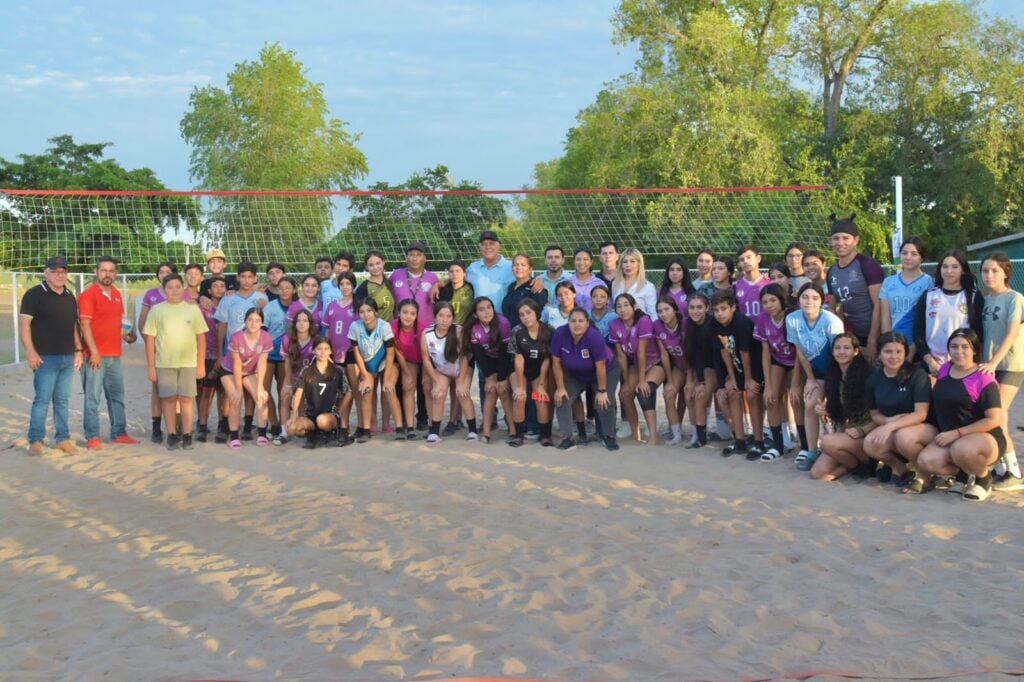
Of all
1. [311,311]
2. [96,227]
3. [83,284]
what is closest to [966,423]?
[311,311]

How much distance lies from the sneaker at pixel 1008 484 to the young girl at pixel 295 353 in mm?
5311

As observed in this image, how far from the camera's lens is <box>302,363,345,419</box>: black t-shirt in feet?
24.8

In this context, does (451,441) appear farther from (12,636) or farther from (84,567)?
(12,636)

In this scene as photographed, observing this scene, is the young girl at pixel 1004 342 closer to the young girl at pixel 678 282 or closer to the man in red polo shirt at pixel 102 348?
the young girl at pixel 678 282

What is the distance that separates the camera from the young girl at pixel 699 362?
712cm

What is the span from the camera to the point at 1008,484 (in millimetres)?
5551

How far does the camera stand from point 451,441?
302 inches

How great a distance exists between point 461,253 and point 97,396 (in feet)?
25.3

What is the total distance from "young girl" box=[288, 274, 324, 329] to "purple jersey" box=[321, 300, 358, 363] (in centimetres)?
14

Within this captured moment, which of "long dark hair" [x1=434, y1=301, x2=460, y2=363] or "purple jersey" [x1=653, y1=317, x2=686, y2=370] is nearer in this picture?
"purple jersey" [x1=653, y1=317, x2=686, y2=370]

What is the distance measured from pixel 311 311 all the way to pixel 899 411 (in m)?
5.04

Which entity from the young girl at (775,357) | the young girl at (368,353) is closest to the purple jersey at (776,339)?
the young girl at (775,357)

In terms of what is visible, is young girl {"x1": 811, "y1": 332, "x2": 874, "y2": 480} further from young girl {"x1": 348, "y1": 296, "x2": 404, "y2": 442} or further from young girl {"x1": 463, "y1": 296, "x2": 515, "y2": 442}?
young girl {"x1": 348, "y1": 296, "x2": 404, "y2": 442}

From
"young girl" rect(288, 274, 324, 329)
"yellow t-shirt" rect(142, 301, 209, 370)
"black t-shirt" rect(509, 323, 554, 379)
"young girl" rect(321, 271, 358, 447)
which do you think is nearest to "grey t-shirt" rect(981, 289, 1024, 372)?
"black t-shirt" rect(509, 323, 554, 379)
